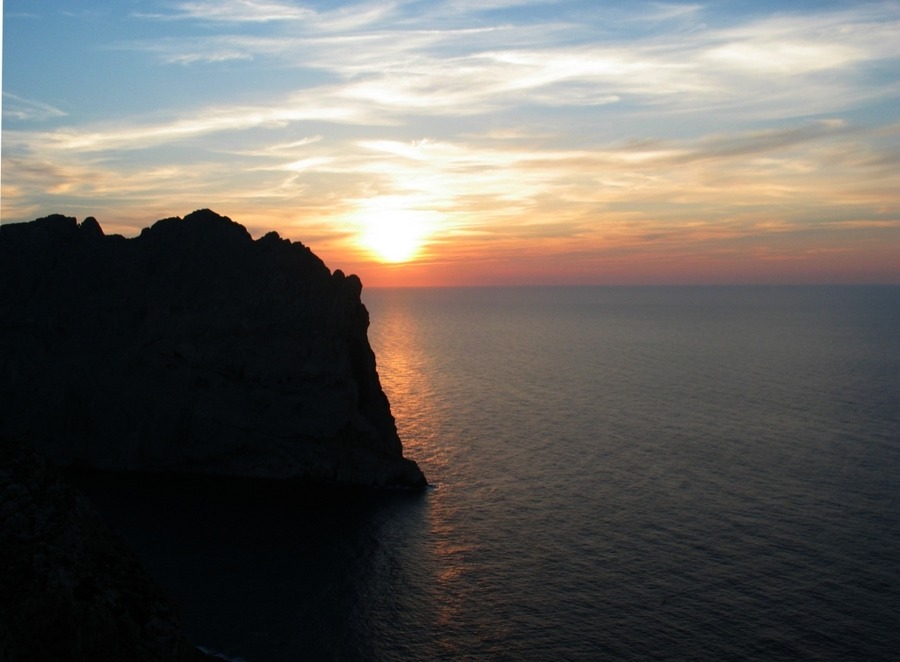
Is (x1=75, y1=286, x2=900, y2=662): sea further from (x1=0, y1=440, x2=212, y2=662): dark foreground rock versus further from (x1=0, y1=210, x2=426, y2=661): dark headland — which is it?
(x1=0, y1=440, x2=212, y2=662): dark foreground rock

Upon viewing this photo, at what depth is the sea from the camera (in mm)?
41625

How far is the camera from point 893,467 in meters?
71.4

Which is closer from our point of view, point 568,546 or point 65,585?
point 65,585

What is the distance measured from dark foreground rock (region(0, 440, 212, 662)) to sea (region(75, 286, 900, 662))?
21.7 meters

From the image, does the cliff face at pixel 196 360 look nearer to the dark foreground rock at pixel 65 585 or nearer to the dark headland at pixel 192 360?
the dark headland at pixel 192 360

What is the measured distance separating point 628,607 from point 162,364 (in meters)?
53.0

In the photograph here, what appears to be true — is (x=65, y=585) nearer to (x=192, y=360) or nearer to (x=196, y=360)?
(x=196, y=360)

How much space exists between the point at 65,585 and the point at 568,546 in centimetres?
4166

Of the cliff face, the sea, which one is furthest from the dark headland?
the sea

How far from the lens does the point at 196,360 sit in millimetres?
73812

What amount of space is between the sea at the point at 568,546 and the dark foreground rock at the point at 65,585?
71.4 feet

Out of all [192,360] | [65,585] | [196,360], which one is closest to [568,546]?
[65,585]

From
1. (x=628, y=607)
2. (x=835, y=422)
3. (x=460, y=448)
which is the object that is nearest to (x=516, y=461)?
(x=460, y=448)

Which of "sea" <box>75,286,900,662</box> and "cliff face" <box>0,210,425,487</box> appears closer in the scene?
"sea" <box>75,286,900,662</box>
